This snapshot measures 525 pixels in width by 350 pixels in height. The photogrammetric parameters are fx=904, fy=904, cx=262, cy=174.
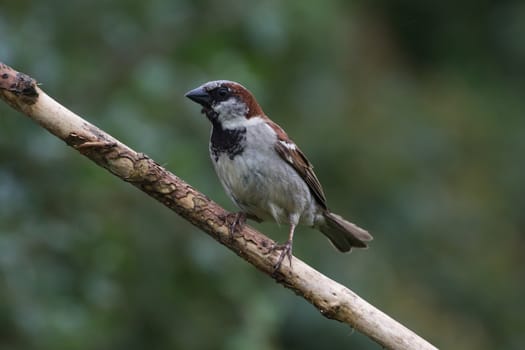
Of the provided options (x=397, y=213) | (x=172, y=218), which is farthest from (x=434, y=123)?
(x=172, y=218)

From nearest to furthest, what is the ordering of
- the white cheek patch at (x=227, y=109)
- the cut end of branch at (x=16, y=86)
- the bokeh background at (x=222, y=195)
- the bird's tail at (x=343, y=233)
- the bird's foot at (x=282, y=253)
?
1. the cut end of branch at (x=16, y=86)
2. the bird's foot at (x=282, y=253)
3. the bokeh background at (x=222, y=195)
4. the white cheek patch at (x=227, y=109)
5. the bird's tail at (x=343, y=233)

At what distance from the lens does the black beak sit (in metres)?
3.88

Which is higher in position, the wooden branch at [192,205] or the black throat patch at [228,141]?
the black throat patch at [228,141]

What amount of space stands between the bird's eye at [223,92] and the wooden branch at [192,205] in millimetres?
767

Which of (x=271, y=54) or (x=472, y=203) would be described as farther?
(x=472, y=203)

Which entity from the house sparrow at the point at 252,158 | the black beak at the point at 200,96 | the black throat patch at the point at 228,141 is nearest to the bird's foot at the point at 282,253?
the house sparrow at the point at 252,158

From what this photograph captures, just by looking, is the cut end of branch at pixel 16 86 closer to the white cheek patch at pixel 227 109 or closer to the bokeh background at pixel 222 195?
the bokeh background at pixel 222 195

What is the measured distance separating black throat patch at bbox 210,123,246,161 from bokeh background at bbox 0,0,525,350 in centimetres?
17

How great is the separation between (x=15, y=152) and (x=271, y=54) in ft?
4.72

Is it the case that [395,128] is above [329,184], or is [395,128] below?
above

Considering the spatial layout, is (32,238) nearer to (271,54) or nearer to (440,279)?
(271,54)

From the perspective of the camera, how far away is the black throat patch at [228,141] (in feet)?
12.7

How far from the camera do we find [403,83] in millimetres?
8281

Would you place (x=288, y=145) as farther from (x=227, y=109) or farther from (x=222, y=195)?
(x=222, y=195)
